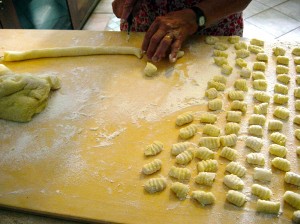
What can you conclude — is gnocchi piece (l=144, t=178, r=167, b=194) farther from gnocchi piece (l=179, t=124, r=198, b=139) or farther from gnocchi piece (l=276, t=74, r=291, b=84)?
gnocchi piece (l=276, t=74, r=291, b=84)

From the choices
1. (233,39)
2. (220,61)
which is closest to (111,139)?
(220,61)

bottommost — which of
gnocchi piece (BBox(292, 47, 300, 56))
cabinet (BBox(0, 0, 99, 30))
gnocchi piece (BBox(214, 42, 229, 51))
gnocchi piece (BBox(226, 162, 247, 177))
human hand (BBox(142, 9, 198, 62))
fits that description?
cabinet (BBox(0, 0, 99, 30))

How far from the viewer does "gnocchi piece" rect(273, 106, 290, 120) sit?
130cm

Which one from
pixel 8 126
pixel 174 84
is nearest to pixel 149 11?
pixel 174 84

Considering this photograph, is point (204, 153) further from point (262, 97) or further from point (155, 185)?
point (262, 97)

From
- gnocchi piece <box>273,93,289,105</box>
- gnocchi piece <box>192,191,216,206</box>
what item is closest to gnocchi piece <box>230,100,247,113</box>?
gnocchi piece <box>273,93,289,105</box>

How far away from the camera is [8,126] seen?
1344mm

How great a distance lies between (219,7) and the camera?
1.64 m

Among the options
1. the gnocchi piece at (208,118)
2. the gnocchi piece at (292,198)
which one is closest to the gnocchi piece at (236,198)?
the gnocchi piece at (292,198)

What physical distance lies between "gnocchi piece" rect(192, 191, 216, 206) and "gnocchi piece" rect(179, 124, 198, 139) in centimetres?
28

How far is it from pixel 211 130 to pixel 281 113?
32cm

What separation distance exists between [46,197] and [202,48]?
1.14 meters

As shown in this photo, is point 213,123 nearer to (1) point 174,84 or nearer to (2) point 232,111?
(2) point 232,111

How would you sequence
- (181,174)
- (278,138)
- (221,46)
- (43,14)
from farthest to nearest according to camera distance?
(43,14) < (221,46) < (278,138) < (181,174)
